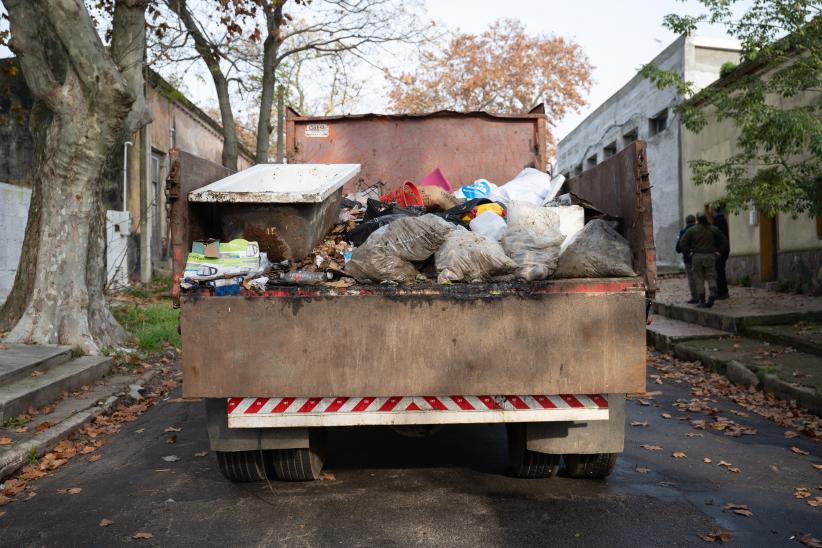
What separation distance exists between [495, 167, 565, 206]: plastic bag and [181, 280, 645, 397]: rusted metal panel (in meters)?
2.26

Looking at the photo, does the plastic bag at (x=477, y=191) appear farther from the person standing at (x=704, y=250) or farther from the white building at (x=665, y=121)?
the white building at (x=665, y=121)

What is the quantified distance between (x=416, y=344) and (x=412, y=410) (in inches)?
14.7

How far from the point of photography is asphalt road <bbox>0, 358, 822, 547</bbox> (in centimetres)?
372

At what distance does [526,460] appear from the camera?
449 centimetres

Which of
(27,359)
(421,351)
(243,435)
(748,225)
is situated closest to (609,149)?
(748,225)

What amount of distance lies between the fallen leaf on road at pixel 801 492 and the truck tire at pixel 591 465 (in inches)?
42.0

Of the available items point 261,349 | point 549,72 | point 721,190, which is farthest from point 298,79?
point 261,349

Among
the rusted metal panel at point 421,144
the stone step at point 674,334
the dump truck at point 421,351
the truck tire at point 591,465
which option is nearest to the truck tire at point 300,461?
the dump truck at point 421,351

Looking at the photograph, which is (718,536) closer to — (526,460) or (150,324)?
(526,460)

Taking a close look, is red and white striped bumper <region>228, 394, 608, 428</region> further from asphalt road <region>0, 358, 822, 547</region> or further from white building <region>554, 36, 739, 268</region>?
white building <region>554, 36, 739, 268</region>

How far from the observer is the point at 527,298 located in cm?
388

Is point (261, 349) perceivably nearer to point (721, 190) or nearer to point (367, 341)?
point (367, 341)

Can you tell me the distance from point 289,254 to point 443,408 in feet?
4.88

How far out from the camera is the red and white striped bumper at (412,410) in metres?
3.97
